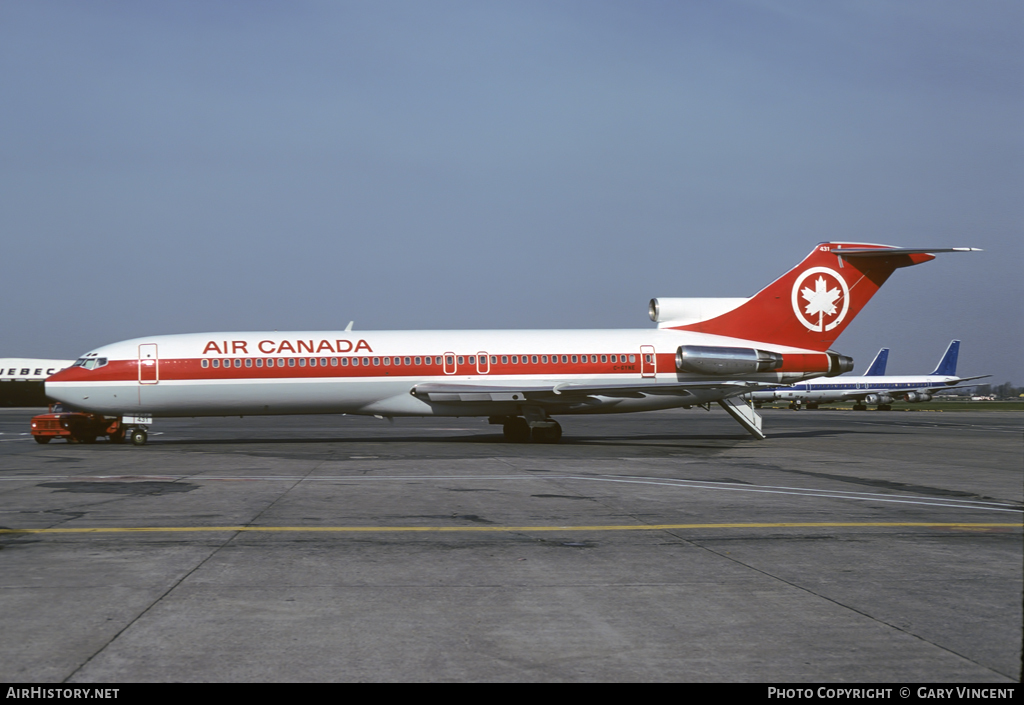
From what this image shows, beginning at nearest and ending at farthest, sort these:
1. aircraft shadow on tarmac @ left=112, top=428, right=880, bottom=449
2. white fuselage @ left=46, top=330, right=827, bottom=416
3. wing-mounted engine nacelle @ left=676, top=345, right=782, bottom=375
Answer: white fuselage @ left=46, top=330, right=827, bottom=416 < aircraft shadow on tarmac @ left=112, top=428, right=880, bottom=449 < wing-mounted engine nacelle @ left=676, top=345, right=782, bottom=375

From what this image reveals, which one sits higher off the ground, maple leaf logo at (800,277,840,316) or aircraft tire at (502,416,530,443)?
maple leaf logo at (800,277,840,316)

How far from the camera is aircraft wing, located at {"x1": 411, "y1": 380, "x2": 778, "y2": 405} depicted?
1038 inches

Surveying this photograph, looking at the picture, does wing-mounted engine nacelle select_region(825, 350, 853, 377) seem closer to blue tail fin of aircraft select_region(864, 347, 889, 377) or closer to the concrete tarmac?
the concrete tarmac

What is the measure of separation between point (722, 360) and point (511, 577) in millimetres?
22121

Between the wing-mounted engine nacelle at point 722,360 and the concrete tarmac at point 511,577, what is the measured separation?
39.6 feet

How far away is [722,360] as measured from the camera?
28406 mm

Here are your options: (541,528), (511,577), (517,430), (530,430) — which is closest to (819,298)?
(530,430)

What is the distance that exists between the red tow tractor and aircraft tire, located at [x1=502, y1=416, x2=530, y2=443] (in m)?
12.8

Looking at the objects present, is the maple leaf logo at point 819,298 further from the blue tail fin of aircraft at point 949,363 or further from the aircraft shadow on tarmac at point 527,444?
the blue tail fin of aircraft at point 949,363

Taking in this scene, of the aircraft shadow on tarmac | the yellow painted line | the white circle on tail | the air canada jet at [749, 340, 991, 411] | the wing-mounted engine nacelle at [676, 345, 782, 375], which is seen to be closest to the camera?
the yellow painted line

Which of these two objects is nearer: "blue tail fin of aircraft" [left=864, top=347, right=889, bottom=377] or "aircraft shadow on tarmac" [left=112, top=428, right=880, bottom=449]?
→ "aircraft shadow on tarmac" [left=112, top=428, right=880, bottom=449]

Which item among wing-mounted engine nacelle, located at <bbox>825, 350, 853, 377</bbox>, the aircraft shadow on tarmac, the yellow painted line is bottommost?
the aircraft shadow on tarmac

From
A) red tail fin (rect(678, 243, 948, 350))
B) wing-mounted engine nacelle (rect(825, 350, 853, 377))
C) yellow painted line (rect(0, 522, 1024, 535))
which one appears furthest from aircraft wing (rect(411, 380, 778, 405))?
yellow painted line (rect(0, 522, 1024, 535))

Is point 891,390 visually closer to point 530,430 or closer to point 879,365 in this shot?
point 879,365
